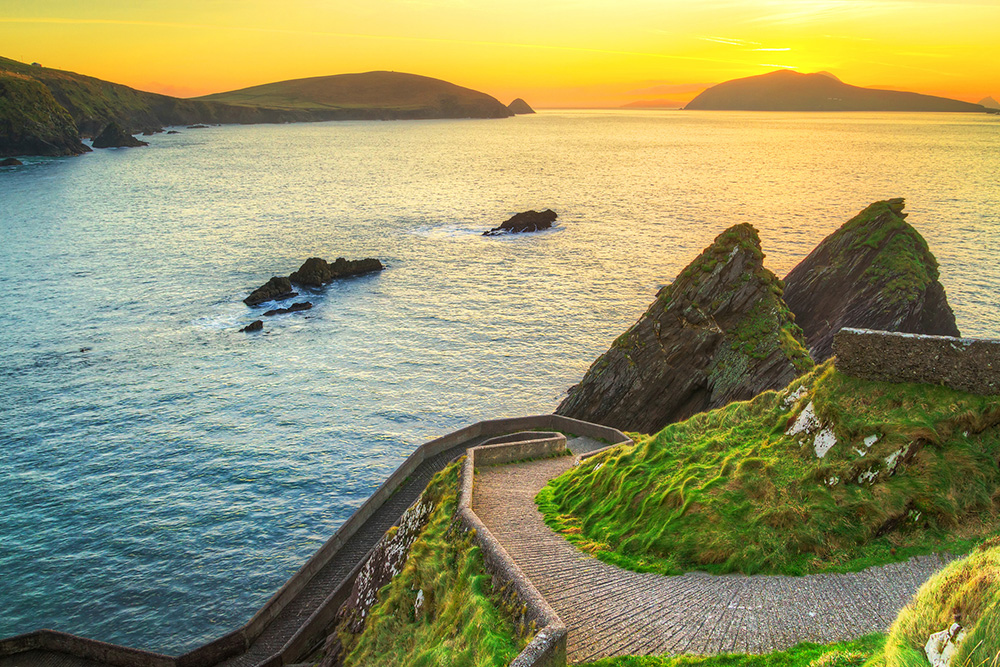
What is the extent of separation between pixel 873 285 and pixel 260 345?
43287 millimetres

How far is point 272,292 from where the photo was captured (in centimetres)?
6203

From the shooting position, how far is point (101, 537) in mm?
30250

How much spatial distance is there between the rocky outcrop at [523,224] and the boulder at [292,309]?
3488cm

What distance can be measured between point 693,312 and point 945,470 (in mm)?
20631

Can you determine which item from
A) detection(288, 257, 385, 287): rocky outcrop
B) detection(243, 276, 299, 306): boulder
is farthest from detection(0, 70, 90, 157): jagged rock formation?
detection(243, 276, 299, 306): boulder

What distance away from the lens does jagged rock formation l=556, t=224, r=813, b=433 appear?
1315 inches

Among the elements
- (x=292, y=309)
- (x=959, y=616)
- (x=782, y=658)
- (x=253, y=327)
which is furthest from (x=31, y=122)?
(x=959, y=616)

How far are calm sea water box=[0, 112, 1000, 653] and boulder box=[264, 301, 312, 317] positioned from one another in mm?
1415

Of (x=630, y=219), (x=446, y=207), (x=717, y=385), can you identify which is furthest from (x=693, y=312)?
(x=446, y=207)

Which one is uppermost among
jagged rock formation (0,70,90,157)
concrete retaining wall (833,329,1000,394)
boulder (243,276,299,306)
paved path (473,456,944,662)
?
jagged rock formation (0,70,90,157)

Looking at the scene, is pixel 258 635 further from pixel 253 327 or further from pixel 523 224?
pixel 523 224

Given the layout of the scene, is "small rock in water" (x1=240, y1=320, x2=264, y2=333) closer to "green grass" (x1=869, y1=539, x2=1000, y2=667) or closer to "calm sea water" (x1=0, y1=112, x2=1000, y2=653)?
"calm sea water" (x1=0, y1=112, x2=1000, y2=653)

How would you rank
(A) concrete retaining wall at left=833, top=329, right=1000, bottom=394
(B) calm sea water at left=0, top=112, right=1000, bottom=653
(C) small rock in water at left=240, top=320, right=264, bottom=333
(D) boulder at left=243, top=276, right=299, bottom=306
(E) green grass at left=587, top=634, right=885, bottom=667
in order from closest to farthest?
(E) green grass at left=587, top=634, right=885, bottom=667 → (A) concrete retaining wall at left=833, top=329, right=1000, bottom=394 → (B) calm sea water at left=0, top=112, right=1000, bottom=653 → (C) small rock in water at left=240, top=320, right=264, bottom=333 → (D) boulder at left=243, top=276, right=299, bottom=306

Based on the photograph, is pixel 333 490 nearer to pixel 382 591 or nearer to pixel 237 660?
Result: pixel 237 660
